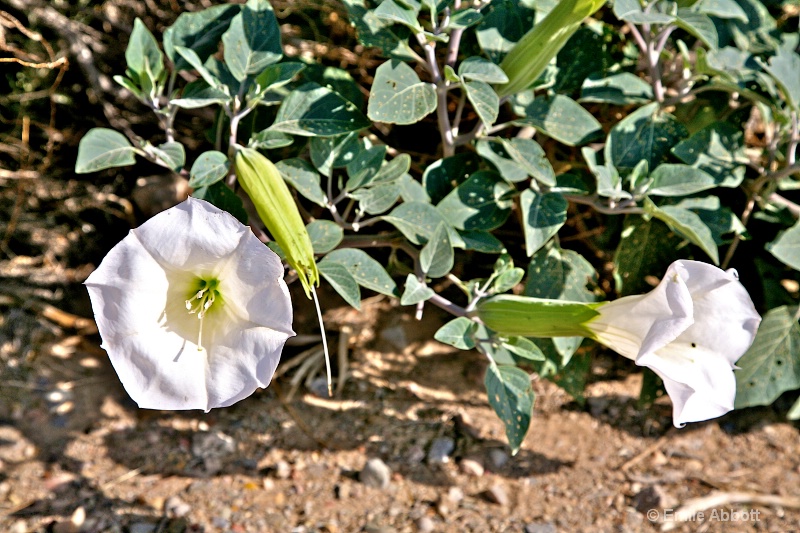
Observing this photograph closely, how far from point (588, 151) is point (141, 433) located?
1.36m

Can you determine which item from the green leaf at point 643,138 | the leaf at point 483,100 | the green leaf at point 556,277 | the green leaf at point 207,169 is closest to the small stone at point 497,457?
the green leaf at point 556,277

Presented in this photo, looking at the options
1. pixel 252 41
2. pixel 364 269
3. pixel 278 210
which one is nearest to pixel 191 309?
pixel 278 210

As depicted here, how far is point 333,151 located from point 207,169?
27 centimetres

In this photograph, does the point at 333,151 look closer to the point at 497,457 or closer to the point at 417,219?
the point at 417,219

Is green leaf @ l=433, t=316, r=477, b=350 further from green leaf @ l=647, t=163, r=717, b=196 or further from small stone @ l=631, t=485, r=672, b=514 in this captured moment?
small stone @ l=631, t=485, r=672, b=514

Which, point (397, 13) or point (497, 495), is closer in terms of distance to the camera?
point (397, 13)

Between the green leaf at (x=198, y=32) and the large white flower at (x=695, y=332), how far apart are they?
1.00 metres

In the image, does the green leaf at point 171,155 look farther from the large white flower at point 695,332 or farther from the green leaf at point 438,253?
the large white flower at point 695,332

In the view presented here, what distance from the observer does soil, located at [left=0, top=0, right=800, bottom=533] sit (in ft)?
5.82

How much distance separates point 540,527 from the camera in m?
1.72

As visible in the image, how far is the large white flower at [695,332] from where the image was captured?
3.99ft

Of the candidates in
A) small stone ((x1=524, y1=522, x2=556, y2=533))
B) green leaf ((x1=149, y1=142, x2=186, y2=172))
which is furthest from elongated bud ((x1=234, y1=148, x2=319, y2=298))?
small stone ((x1=524, y1=522, x2=556, y2=533))

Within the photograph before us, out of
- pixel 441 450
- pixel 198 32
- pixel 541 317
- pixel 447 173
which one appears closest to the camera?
pixel 541 317

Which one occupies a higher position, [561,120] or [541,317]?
A: [561,120]
